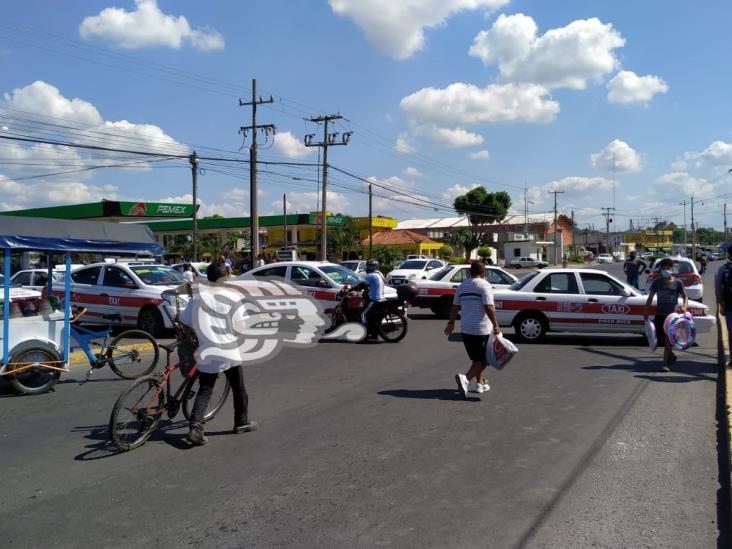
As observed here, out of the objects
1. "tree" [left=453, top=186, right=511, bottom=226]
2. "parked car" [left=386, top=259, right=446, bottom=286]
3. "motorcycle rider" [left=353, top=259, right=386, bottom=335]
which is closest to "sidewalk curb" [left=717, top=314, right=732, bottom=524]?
"motorcycle rider" [left=353, top=259, right=386, bottom=335]

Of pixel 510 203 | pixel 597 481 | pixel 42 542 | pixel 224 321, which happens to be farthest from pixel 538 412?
pixel 510 203

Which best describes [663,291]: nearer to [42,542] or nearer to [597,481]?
[597,481]

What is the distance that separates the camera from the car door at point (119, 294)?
13.9 m

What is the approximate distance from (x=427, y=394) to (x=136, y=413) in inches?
144

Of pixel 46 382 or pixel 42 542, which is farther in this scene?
pixel 46 382

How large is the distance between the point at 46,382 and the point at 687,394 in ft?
27.8

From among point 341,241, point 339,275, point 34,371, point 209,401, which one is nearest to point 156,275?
point 339,275

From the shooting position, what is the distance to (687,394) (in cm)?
809

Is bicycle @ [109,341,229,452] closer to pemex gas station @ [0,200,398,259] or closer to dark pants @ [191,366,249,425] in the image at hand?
dark pants @ [191,366,249,425]

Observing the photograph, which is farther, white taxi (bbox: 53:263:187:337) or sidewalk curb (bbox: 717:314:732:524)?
white taxi (bbox: 53:263:187:337)

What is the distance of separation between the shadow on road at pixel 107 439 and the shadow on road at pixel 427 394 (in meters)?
2.71

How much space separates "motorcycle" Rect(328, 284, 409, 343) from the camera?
13.0m

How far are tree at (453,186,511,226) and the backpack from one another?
66.8 meters

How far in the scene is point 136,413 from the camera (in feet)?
19.5
